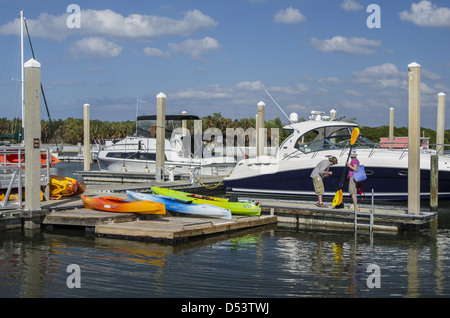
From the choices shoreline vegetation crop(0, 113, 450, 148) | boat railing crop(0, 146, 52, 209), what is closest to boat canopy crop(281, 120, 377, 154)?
boat railing crop(0, 146, 52, 209)

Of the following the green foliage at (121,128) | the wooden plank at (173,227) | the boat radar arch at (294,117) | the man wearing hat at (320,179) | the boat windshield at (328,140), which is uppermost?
the green foliage at (121,128)

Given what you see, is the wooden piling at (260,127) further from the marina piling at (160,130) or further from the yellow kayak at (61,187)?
the yellow kayak at (61,187)

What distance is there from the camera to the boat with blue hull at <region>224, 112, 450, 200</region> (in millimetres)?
17578

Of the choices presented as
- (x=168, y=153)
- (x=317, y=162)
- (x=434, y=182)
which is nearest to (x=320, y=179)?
(x=317, y=162)

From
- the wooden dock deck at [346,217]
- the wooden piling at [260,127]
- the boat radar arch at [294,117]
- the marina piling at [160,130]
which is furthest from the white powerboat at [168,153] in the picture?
the wooden dock deck at [346,217]

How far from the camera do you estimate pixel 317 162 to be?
59.4 feet

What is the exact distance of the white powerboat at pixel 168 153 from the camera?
28969 mm

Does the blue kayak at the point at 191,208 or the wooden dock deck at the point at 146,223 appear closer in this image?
the wooden dock deck at the point at 146,223

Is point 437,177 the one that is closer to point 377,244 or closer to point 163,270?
point 377,244

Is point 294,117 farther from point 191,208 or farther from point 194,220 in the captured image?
point 194,220

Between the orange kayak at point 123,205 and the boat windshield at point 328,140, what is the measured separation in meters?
8.05
